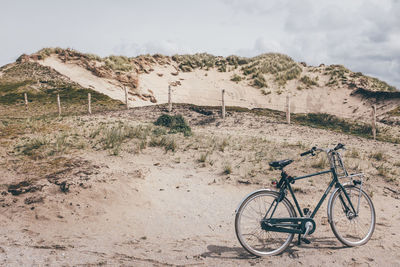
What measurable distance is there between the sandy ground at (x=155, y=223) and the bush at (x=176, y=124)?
422cm

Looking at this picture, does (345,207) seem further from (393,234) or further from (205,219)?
(205,219)

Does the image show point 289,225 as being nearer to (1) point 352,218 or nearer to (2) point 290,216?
(2) point 290,216

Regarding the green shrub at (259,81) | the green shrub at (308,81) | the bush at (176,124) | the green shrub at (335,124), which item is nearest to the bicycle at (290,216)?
the bush at (176,124)

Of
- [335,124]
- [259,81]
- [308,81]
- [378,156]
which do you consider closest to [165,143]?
[378,156]

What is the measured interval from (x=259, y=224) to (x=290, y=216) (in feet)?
1.56

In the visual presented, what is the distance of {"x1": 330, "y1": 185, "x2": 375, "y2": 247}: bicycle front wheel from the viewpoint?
457 centimetres

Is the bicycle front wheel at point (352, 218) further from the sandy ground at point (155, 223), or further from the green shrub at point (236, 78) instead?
the green shrub at point (236, 78)

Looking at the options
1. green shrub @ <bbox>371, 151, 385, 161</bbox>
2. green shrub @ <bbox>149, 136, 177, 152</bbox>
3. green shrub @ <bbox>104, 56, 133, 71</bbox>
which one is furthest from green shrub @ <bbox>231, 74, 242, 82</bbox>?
green shrub @ <bbox>149, 136, 177, 152</bbox>

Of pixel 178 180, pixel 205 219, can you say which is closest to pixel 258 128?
pixel 178 180

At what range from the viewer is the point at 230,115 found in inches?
792

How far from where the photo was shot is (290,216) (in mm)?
4461

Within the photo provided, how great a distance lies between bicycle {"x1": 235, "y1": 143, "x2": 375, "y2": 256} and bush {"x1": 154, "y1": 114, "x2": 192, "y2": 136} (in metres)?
8.96

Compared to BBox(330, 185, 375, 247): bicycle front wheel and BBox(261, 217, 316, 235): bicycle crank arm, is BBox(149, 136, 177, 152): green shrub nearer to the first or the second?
BBox(261, 217, 316, 235): bicycle crank arm

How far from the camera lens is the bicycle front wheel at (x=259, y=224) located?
427cm
